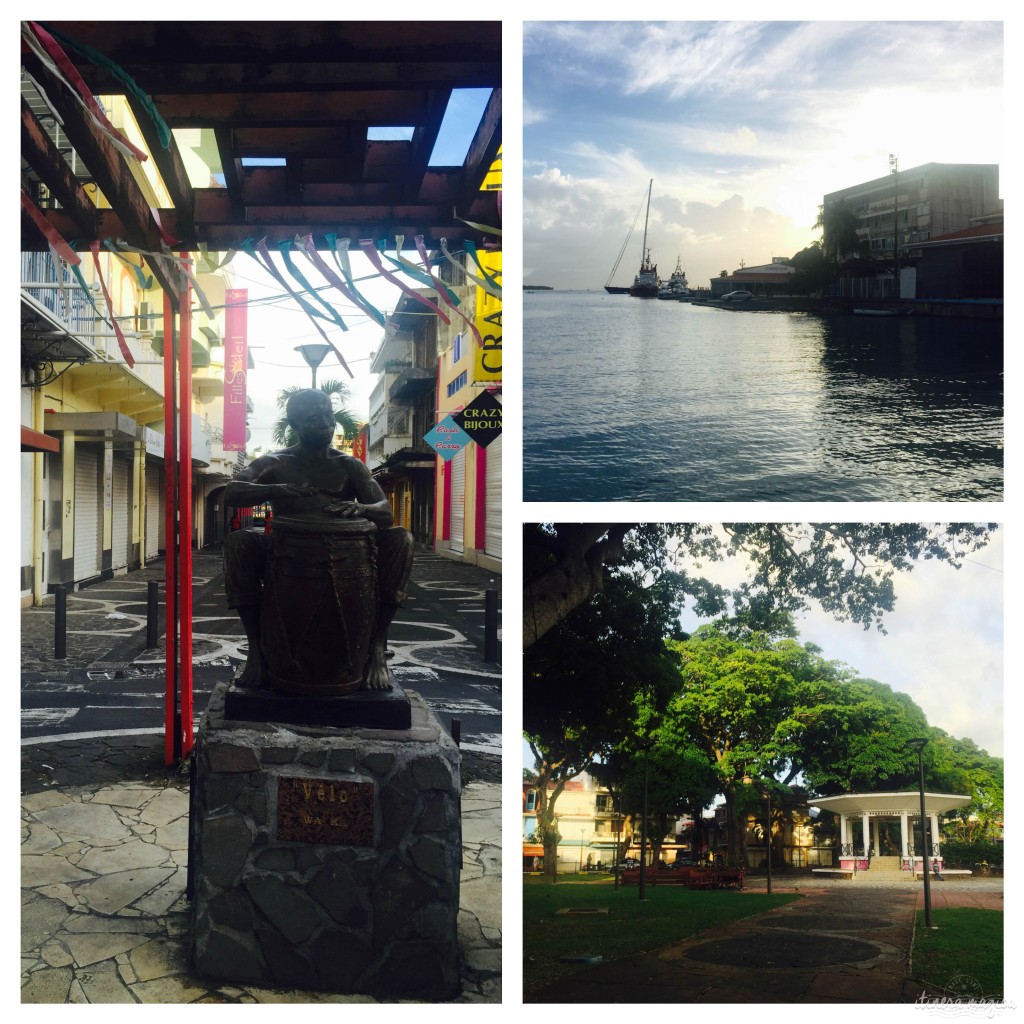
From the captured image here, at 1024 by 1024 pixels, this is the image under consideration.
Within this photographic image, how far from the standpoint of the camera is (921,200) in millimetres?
3307

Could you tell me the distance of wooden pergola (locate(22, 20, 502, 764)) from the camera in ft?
9.40

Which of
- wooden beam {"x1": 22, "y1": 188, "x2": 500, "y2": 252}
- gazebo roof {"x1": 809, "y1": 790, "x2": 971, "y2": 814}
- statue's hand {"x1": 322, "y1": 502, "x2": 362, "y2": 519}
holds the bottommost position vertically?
gazebo roof {"x1": 809, "y1": 790, "x2": 971, "y2": 814}

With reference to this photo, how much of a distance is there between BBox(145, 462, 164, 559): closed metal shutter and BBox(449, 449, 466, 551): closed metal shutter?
718cm

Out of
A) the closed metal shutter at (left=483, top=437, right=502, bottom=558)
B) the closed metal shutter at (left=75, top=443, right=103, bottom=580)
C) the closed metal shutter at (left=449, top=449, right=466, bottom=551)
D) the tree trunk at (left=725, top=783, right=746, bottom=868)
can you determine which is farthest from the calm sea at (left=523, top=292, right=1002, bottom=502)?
the closed metal shutter at (left=75, top=443, right=103, bottom=580)

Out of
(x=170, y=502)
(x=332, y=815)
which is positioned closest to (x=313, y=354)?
(x=170, y=502)

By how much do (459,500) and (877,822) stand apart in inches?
368

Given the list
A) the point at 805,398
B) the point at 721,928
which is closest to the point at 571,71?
the point at 805,398

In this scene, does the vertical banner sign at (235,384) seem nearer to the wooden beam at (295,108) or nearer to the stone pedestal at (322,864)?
the wooden beam at (295,108)

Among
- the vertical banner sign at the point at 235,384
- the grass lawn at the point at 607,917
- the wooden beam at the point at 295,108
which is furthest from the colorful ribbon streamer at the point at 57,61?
the vertical banner sign at the point at 235,384

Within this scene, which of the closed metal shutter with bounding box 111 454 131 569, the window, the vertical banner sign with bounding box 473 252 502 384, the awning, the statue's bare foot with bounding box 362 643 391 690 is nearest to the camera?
the statue's bare foot with bounding box 362 643 391 690

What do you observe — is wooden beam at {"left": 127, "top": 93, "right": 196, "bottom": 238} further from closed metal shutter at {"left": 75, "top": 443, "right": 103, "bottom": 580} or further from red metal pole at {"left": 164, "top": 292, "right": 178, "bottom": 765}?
closed metal shutter at {"left": 75, "top": 443, "right": 103, "bottom": 580}

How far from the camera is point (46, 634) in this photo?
8.52 meters

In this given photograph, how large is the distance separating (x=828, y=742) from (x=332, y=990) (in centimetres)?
201

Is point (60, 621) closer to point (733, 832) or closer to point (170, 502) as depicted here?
point (170, 502)
